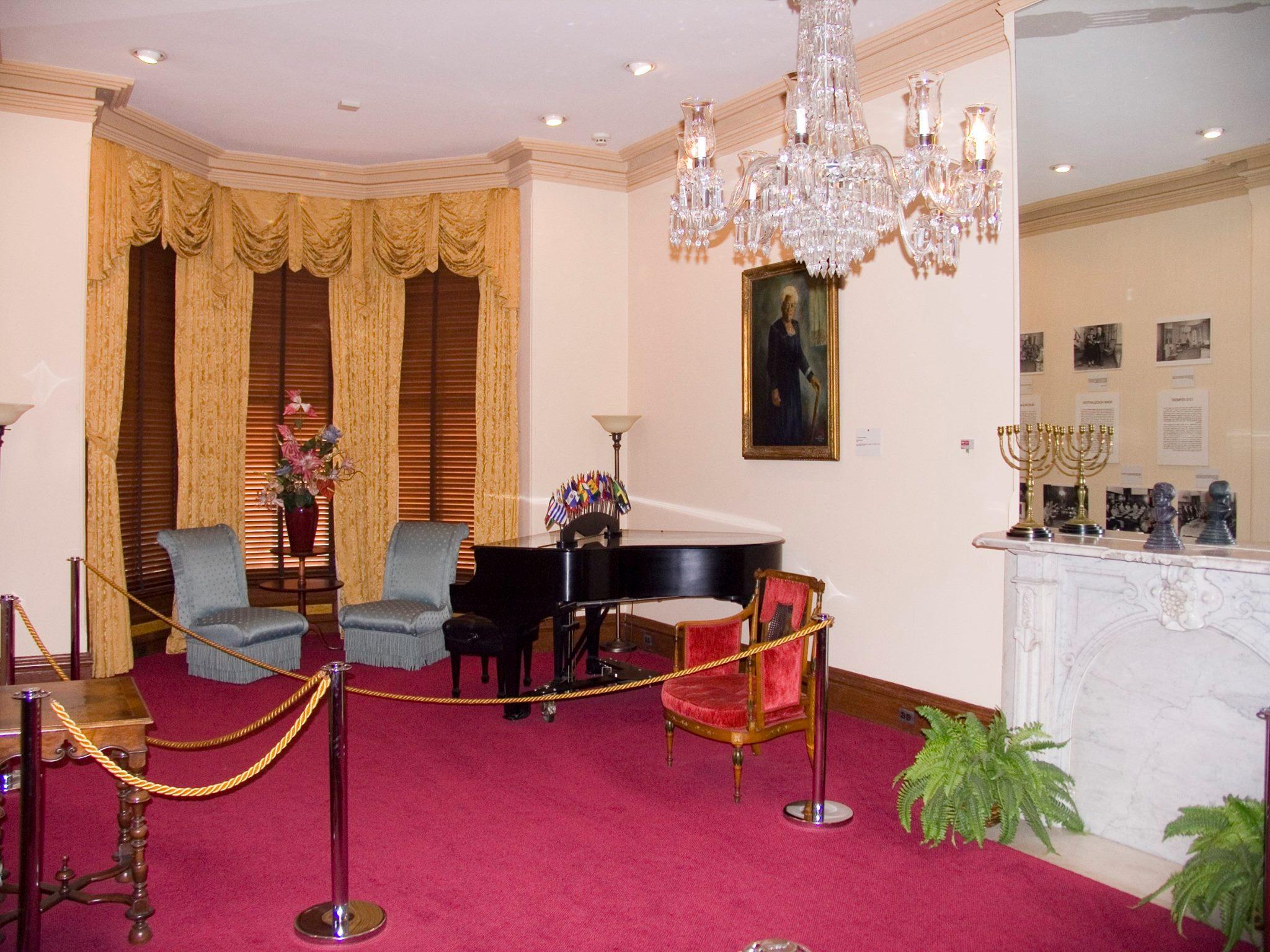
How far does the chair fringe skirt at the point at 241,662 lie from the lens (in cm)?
661

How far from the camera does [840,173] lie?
3.34m

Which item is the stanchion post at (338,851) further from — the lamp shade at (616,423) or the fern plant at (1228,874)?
the lamp shade at (616,423)

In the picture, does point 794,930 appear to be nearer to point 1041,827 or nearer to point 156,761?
point 1041,827

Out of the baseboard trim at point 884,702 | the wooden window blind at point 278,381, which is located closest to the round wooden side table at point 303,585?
the wooden window blind at point 278,381

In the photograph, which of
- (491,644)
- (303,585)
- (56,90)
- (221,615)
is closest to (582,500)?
(491,644)

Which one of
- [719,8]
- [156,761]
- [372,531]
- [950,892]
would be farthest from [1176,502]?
[372,531]

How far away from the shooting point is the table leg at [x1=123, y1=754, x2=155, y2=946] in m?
3.28

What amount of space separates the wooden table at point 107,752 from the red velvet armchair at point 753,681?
2.32 meters

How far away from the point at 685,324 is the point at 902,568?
256 cm

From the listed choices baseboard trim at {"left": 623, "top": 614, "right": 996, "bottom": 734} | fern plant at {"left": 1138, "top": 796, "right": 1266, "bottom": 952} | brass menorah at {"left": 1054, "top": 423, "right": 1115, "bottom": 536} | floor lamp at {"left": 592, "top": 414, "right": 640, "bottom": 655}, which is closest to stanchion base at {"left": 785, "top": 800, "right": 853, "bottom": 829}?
baseboard trim at {"left": 623, "top": 614, "right": 996, "bottom": 734}

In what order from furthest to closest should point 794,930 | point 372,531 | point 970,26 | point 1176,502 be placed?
1. point 372,531
2. point 970,26
3. point 1176,502
4. point 794,930

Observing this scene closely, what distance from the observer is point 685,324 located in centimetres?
729

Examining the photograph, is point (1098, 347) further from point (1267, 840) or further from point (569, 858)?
point (569, 858)

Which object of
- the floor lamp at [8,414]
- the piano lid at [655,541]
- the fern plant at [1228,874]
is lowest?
the fern plant at [1228,874]
